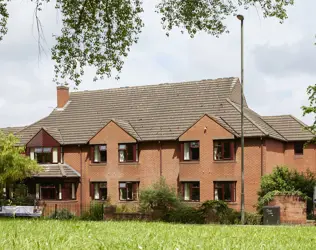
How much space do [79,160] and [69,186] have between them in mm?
2466

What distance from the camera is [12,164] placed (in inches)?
1827

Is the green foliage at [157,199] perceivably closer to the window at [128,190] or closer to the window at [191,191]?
the window at [191,191]

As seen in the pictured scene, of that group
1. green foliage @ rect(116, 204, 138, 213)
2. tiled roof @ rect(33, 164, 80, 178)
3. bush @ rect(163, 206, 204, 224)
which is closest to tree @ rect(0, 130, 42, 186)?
tiled roof @ rect(33, 164, 80, 178)

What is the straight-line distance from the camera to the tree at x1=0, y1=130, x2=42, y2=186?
46.2 meters

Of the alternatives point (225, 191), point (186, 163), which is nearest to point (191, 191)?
point (186, 163)

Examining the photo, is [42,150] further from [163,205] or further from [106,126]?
[163,205]

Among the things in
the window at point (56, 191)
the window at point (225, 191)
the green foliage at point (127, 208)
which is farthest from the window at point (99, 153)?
the window at point (225, 191)

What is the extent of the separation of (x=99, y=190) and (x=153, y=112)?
8.31 metres

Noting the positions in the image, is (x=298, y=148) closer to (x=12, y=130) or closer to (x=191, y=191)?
(x=191, y=191)

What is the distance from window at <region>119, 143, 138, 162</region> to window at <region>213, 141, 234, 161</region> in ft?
23.9

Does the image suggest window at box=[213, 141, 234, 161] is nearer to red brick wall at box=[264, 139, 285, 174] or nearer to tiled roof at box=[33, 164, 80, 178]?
red brick wall at box=[264, 139, 285, 174]

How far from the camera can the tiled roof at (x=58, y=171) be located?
5003 centimetres

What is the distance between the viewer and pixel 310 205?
1650 inches

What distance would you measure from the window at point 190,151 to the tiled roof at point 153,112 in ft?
3.88
